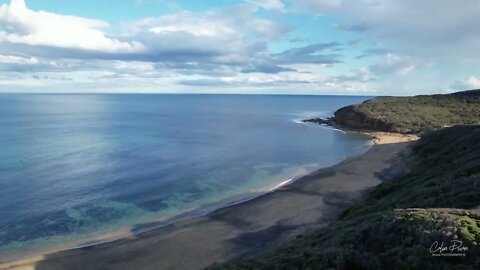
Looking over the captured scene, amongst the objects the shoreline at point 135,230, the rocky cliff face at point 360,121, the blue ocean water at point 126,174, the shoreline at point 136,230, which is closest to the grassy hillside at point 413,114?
the rocky cliff face at point 360,121

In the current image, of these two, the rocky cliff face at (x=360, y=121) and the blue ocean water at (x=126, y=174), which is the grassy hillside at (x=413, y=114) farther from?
the blue ocean water at (x=126, y=174)

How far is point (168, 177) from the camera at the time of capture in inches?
1625

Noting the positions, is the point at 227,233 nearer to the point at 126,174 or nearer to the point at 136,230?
the point at 136,230

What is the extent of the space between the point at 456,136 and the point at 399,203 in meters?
24.6

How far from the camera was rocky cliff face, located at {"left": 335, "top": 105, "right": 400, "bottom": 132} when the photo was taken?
7900cm

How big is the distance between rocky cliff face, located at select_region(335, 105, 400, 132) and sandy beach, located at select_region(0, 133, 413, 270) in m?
43.8

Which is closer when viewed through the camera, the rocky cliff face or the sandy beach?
the sandy beach

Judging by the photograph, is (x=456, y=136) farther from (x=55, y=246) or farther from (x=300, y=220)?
(x=55, y=246)

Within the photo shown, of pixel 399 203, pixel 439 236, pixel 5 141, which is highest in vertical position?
pixel 439 236

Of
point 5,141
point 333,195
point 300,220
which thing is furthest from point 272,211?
point 5,141

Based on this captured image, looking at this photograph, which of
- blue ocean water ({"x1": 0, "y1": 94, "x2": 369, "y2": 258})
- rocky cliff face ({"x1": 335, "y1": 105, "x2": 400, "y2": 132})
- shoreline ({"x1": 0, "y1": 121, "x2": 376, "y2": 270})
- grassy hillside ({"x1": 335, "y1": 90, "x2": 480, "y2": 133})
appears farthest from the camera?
rocky cliff face ({"x1": 335, "y1": 105, "x2": 400, "y2": 132})

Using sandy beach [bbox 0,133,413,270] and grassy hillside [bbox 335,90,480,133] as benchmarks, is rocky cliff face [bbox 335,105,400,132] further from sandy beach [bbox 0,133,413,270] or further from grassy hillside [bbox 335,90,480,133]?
sandy beach [bbox 0,133,413,270]

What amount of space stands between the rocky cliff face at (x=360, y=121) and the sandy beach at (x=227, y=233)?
144ft

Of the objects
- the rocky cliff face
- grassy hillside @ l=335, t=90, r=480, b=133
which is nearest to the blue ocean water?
the rocky cliff face
